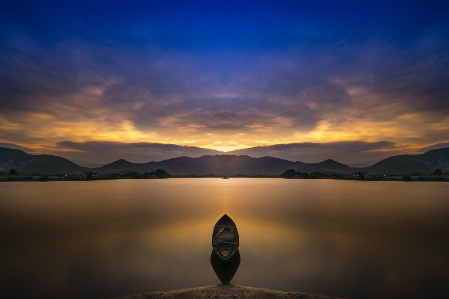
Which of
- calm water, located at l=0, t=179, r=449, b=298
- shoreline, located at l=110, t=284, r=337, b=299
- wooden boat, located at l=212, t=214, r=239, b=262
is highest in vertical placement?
wooden boat, located at l=212, t=214, r=239, b=262

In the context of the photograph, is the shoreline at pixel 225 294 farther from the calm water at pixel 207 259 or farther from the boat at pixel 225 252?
the boat at pixel 225 252

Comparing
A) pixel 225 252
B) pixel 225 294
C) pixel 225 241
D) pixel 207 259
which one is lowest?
pixel 207 259

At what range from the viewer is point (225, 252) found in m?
14.2

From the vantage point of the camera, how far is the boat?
14.0 metres

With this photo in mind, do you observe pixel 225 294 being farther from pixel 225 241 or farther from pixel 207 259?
pixel 207 259

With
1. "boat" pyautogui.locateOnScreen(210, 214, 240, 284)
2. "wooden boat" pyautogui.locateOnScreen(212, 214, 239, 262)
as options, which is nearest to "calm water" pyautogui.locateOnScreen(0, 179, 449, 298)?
"boat" pyautogui.locateOnScreen(210, 214, 240, 284)

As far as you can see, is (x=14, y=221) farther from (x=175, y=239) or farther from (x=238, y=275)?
(x=238, y=275)

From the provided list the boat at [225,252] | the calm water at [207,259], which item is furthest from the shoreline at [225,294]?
the boat at [225,252]

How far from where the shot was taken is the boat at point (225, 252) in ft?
45.9

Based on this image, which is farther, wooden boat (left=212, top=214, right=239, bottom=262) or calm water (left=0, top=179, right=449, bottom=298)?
wooden boat (left=212, top=214, right=239, bottom=262)

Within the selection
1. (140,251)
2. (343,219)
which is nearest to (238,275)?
(140,251)

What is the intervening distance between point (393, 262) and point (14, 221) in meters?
50.1

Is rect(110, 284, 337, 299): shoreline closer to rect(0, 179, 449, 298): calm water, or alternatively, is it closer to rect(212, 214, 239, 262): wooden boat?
rect(0, 179, 449, 298): calm water

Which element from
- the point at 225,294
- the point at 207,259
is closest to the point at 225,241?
the point at 207,259
